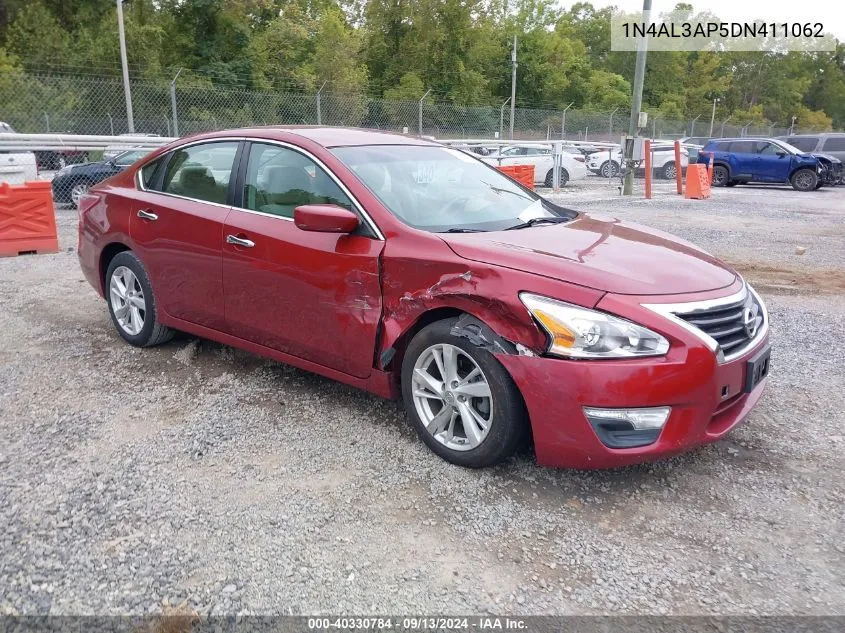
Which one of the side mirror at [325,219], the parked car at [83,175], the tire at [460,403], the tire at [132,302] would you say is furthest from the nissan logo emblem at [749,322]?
the parked car at [83,175]

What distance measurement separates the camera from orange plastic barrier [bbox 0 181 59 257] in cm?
831

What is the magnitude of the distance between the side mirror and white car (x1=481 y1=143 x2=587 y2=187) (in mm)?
18081

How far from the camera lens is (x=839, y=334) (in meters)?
5.63

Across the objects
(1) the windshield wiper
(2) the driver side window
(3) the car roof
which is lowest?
(1) the windshield wiper

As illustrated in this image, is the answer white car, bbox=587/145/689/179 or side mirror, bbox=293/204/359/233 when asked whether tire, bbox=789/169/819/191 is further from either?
side mirror, bbox=293/204/359/233

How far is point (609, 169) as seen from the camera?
25.2 m

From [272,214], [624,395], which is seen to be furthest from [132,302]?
[624,395]

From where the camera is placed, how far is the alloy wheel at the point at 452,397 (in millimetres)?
3178

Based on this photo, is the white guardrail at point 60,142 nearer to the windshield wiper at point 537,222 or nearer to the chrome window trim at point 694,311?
the windshield wiper at point 537,222

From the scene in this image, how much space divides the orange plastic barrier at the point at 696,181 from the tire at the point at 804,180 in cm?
595

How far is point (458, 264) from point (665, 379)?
103cm

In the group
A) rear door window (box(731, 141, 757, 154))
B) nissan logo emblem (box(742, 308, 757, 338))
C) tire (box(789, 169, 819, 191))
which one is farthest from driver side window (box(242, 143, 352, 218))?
tire (box(789, 169, 819, 191))

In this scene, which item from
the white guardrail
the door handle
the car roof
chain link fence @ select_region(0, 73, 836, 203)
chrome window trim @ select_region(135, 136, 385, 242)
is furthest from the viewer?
chain link fence @ select_region(0, 73, 836, 203)

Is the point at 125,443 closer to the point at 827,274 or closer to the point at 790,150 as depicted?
the point at 827,274
